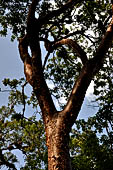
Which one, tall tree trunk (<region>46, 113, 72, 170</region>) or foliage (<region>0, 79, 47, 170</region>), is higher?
foliage (<region>0, 79, 47, 170</region>)

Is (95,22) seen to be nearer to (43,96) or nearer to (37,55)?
Result: (37,55)

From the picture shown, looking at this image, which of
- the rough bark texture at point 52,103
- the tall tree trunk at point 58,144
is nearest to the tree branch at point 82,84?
the rough bark texture at point 52,103

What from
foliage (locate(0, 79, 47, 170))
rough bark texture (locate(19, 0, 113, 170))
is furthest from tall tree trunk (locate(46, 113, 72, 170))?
foliage (locate(0, 79, 47, 170))

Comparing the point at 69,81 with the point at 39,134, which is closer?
the point at 69,81

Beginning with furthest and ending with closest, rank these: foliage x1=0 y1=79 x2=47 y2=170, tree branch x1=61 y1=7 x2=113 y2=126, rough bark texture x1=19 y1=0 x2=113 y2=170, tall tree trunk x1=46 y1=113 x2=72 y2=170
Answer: foliage x1=0 y1=79 x2=47 y2=170, tree branch x1=61 y1=7 x2=113 y2=126, rough bark texture x1=19 y1=0 x2=113 y2=170, tall tree trunk x1=46 y1=113 x2=72 y2=170

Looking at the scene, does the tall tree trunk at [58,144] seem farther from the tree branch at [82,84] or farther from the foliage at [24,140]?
the foliage at [24,140]

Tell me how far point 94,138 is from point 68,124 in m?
6.29

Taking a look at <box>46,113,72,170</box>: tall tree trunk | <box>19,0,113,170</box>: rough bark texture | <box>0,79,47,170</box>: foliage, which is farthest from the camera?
<box>0,79,47,170</box>: foliage

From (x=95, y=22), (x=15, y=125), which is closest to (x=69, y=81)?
(x=95, y=22)

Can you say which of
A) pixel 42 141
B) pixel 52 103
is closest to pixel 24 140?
pixel 42 141

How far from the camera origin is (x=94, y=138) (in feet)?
30.5

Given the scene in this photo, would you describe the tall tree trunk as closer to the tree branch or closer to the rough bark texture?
the rough bark texture

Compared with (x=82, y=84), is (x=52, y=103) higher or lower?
lower

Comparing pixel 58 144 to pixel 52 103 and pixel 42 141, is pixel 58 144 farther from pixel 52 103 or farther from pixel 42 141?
pixel 42 141
